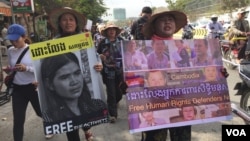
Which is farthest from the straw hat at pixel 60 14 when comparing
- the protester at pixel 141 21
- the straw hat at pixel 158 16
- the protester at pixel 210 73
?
the protester at pixel 141 21

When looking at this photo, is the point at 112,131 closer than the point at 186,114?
No

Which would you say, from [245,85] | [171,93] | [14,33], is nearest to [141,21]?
[245,85]

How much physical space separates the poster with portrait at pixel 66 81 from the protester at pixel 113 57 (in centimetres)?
220

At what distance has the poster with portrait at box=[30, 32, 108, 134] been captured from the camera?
10.9 ft

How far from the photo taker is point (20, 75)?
163 inches

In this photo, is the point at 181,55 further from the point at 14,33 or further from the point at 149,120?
the point at 14,33

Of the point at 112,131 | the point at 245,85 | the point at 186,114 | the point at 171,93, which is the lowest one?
the point at 112,131

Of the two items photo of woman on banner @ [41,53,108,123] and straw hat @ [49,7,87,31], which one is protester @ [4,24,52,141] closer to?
straw hat @ [49,7,87,31]

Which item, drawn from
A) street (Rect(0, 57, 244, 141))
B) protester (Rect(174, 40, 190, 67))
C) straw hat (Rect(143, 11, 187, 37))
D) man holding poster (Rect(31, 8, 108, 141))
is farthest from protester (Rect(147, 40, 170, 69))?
street (Rect(0, 57, 244, 141))

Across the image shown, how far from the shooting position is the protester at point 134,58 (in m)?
2.93

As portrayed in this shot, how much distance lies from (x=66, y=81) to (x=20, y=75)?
40.2 inches

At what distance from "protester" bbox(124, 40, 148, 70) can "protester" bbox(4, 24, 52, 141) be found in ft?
4.82

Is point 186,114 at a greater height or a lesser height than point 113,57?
lesser

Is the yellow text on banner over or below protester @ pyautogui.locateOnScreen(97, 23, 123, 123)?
over
